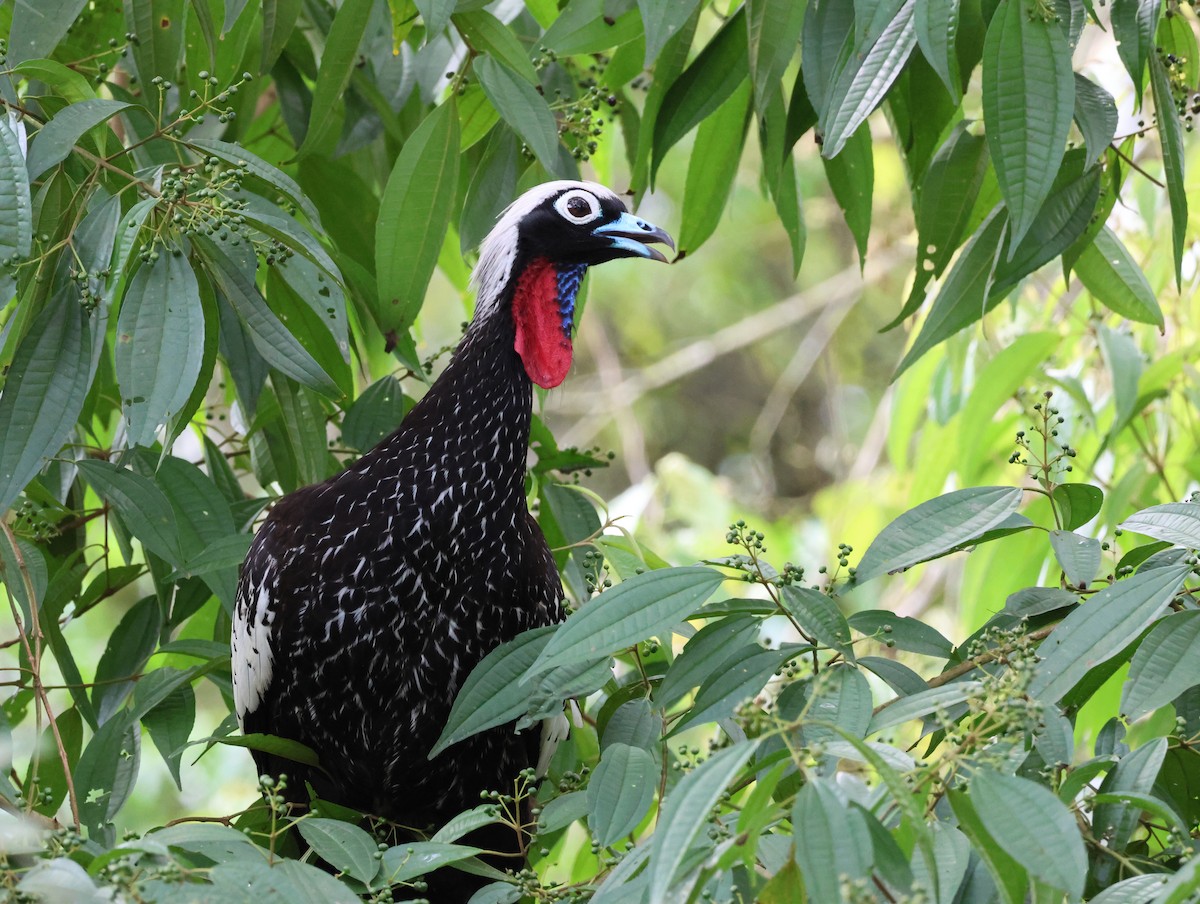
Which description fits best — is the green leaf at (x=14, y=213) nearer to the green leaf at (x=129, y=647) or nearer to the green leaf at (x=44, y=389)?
the green leaf at (x=44, y=389)

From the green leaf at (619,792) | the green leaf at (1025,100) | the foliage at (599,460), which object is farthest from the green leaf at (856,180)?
the green leaf at (619,792)

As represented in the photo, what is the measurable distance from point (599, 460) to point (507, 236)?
18.4 inches

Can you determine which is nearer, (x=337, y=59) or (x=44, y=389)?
(x=44, y=389)

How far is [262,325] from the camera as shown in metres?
2.07

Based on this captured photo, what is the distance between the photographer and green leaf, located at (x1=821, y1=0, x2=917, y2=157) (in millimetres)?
2045

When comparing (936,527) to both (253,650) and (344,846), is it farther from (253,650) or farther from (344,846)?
(253,650)

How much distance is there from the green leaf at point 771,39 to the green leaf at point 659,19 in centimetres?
19

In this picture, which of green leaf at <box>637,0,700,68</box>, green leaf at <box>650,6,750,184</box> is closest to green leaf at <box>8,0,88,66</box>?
green leaf at <box>637,0,700,68</box>

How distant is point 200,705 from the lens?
8164 mm

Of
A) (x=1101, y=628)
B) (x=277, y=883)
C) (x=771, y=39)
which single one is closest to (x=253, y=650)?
(x=277, y=883)

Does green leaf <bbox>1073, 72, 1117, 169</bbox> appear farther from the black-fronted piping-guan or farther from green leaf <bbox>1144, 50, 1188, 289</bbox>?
the black-fronted piping-guan

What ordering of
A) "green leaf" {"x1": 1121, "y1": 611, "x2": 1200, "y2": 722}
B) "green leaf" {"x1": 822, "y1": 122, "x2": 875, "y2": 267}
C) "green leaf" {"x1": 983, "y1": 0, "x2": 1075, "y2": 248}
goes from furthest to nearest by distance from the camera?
"green leaf" {"x1": 822, "y1": 122, "x2": 875, "y2": 267}, "green leaf" {"x1": 983, "y1": 0, "x2": 1075, "y2": 248}, "green leaf" {"x1": 1121, "y1": 611, "x2": 1200, "y2": 722}

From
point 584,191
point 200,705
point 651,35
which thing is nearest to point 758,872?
point 651,35

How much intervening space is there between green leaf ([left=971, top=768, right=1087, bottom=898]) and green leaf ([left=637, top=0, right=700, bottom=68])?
1.08 meters
